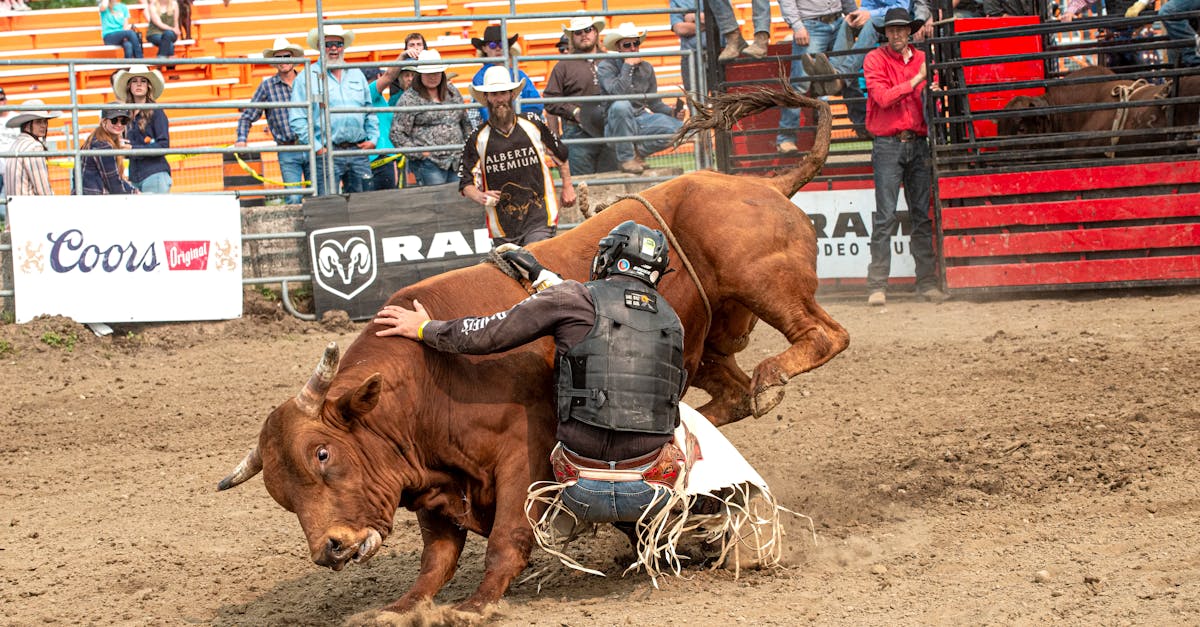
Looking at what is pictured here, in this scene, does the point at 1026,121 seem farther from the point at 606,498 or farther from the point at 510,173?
the point at 606,498

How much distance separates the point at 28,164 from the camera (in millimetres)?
10461

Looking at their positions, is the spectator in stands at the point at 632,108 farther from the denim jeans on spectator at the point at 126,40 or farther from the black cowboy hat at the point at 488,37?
the denim jeans on spectator at the point at 126,40

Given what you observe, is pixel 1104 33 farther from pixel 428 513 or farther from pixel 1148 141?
pixel 428 513

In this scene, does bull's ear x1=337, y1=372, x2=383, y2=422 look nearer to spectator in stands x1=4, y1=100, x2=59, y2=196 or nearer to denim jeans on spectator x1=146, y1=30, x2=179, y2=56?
spectator in stands x1=4, y1=100, x2=59, y2=196

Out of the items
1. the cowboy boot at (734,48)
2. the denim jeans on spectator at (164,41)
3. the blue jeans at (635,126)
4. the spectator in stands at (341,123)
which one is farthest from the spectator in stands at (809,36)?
the denim jeans on spectator at (164,41)

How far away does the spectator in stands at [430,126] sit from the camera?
447 inches

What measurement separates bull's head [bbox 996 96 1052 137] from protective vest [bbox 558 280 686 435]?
6.99 metres

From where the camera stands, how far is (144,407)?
8.52 meters

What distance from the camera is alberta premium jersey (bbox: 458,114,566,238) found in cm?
872

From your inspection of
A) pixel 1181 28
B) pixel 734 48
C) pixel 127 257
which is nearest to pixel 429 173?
pixel 127 257

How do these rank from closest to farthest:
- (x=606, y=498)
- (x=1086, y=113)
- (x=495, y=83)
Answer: (x=606, y=498) < (x=495, y=83) < (x=1086, y=113)

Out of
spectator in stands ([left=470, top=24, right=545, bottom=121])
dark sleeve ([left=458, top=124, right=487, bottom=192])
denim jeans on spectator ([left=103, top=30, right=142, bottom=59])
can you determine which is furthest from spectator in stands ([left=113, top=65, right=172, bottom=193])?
denim jeans on spectator ([left=103, top=30, right=142, bottom=59])

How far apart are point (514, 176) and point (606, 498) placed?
4.38m

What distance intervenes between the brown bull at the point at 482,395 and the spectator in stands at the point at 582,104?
6.16 m
